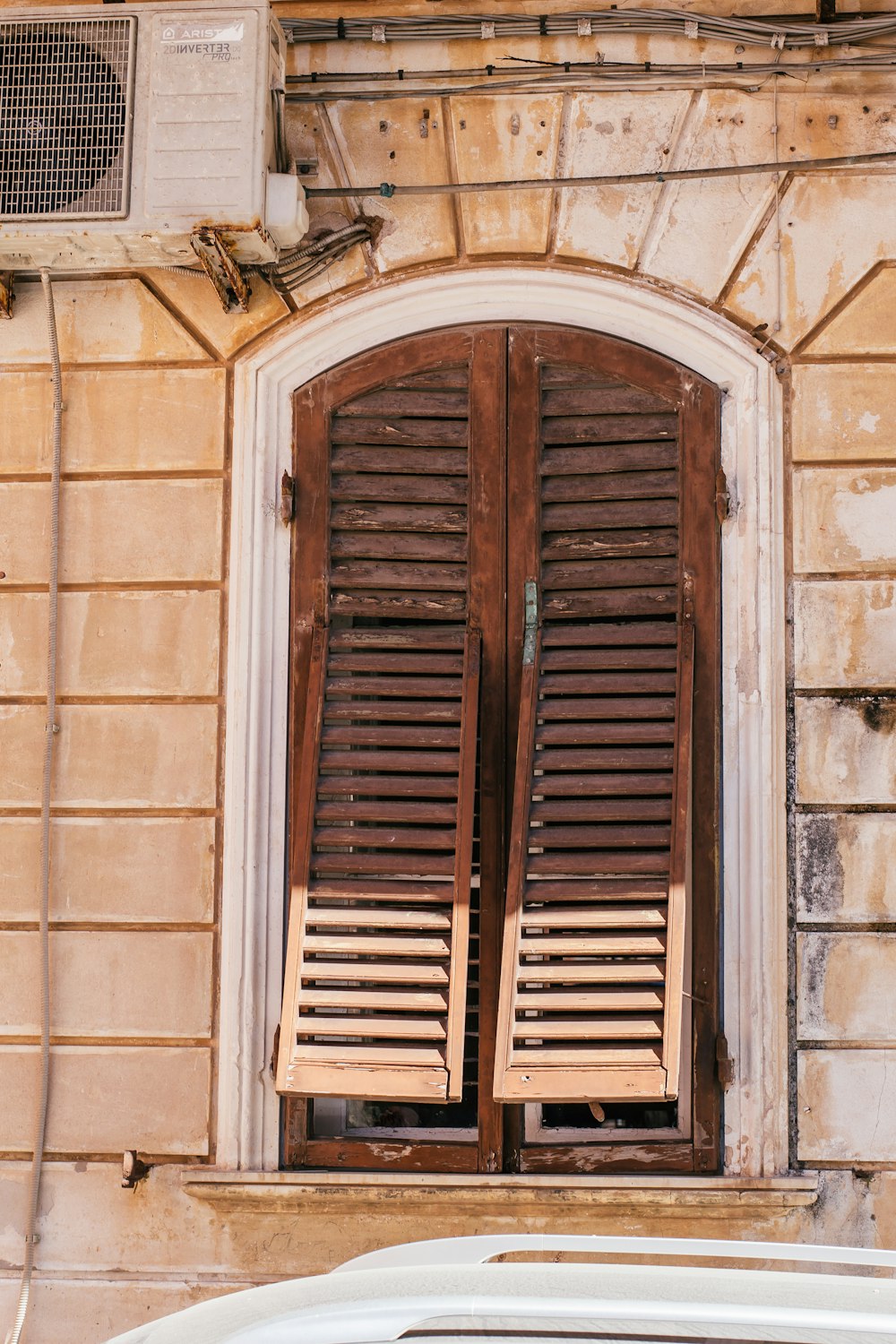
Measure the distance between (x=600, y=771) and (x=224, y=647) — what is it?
1.42 metres

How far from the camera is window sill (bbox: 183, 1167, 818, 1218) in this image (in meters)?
3.85

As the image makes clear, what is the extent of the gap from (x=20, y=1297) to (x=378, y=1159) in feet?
4.26

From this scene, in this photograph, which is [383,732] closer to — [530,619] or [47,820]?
[530,619]

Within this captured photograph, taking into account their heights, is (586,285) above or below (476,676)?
above

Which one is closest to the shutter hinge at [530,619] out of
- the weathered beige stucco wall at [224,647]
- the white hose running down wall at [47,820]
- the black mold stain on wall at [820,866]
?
the weathered beige stucco wall at [224,647]

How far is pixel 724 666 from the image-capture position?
4.15 meters

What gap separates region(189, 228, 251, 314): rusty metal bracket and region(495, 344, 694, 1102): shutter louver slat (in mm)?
1136

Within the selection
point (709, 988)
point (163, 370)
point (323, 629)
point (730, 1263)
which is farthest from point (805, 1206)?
point (163, 370)

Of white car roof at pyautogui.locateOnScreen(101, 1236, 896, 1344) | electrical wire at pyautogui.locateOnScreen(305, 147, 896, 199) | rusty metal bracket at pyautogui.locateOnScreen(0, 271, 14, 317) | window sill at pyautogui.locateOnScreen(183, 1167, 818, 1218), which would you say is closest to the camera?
white car roof at pyautogui.locateOnScreen(101, 1236, 896, 1344)

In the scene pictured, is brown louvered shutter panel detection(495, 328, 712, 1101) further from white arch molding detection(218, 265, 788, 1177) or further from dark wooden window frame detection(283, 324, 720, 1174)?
white arch molding detection(218, 265, 788, 1177)

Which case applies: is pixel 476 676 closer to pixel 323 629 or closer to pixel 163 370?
pixel 323 629

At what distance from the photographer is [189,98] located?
13.1 ft

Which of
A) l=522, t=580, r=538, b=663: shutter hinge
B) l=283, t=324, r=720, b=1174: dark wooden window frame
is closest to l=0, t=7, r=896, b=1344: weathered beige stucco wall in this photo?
l=283, t=324, r=720, b=1174: dark wooden window frame

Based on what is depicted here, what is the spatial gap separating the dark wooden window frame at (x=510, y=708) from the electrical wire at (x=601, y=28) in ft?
3.53
